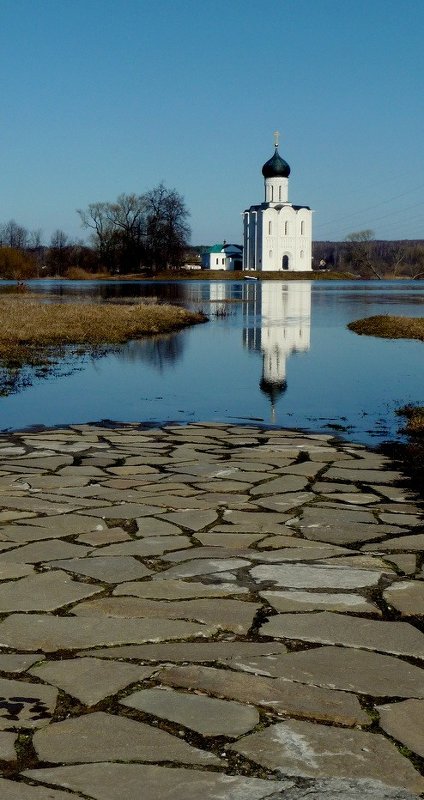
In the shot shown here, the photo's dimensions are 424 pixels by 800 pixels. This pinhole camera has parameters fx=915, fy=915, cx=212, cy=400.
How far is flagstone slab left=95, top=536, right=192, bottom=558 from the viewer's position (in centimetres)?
418

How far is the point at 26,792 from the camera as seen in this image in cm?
219

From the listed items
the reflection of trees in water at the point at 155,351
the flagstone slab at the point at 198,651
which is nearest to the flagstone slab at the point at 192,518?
the flagstone slab at the point at 198,651

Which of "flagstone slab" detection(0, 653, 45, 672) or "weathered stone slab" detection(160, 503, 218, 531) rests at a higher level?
"flagstone slab" detection(0, 653, 45, 672)

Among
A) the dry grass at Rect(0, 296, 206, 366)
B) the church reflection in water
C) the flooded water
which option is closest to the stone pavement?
the flooded water

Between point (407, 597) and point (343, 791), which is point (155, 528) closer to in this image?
point (407, 597)

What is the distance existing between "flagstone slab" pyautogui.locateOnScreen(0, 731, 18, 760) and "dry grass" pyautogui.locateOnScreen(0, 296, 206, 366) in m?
11.8

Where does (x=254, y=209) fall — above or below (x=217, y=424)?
above

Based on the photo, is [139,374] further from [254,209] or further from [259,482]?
[254,209]

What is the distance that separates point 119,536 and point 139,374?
8.88 m

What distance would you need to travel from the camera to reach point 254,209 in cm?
10494

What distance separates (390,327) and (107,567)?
19.7 meters

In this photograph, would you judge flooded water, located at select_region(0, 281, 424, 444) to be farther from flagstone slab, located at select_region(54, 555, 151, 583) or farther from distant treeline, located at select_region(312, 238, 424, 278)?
distant treeline, located at select_region(312, 238, 424, 278)

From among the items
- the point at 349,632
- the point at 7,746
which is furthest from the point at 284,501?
the point at 7,746

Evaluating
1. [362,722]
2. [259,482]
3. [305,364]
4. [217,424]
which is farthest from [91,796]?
[305,364]
